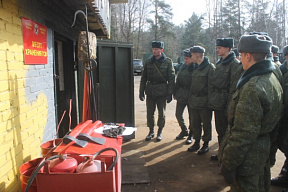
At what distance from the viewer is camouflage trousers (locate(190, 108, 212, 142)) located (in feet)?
15.2

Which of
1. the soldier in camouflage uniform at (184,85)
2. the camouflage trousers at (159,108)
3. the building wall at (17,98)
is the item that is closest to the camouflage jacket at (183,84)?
the soldier in camouflage uniform at (184,85)

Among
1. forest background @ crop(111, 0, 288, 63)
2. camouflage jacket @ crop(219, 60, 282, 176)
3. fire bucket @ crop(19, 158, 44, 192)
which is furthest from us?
forest background @ crop(111, 0, 288, 63)

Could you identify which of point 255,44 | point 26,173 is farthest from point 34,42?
point 255,44

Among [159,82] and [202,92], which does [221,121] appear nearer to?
[202,92]

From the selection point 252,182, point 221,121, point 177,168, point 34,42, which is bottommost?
point 177,168

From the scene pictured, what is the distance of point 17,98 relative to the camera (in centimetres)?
239

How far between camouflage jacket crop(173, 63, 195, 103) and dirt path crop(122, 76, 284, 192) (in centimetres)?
96

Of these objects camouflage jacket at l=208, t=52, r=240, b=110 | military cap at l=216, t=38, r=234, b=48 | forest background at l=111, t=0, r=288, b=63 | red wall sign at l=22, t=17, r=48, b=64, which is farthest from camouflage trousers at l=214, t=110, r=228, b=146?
forest background at l=111, t=0, r=288, b=63

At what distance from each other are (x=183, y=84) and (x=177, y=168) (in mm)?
1964

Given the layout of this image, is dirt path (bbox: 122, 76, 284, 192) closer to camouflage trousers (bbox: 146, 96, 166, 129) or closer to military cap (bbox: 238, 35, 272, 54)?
camouflage trousers (bbox: 146, 96, 166, 129)

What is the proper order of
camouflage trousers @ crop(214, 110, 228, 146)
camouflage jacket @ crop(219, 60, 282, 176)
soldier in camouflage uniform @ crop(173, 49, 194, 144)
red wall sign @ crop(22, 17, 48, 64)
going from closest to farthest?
camouflage jacket @ crop(219, 60, 282, 176) → red wall sign @ crop(22, 17, 48, 64) → camouflage trousers @ crop(214, 110, 228, 146) → soldier in camouflage uniform @ crop(173, 49, 194, 144)

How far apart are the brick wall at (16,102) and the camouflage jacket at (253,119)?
1.87 meters

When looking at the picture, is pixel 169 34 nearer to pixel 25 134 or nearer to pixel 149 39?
pixel 149 39

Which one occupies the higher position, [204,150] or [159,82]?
[159,82]
